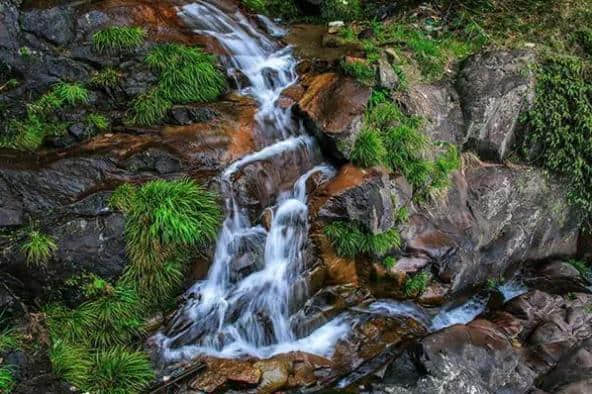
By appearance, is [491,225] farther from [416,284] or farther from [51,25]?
[51,25]

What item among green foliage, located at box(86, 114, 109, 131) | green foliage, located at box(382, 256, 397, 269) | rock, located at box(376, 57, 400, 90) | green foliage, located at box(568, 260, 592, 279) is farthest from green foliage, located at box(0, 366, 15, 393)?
green foliage, located at box(568, 260, 592, 279)

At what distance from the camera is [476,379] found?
5.43 meters

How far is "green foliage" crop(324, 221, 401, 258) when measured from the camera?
644 cm

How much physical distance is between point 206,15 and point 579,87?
20.2ft

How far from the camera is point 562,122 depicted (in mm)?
7844

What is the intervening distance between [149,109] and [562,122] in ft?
20.5

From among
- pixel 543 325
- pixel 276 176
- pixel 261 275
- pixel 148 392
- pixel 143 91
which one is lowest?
pixel 543 325

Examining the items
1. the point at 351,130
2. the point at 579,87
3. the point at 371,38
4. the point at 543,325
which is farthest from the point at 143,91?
the point at 579,87

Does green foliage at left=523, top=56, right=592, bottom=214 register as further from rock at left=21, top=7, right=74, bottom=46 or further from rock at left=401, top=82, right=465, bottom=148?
rock at left=21, top=7, right=74, bottom=46

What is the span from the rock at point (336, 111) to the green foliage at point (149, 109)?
185 centimetres

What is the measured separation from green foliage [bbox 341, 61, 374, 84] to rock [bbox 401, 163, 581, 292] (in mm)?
1973

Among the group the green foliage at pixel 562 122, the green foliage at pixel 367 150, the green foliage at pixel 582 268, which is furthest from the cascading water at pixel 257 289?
the green foliage at pixel 582 268

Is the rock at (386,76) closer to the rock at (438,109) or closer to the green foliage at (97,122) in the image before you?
the rock at (438,109)

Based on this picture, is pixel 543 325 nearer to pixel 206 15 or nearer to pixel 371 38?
pixel 371 38
